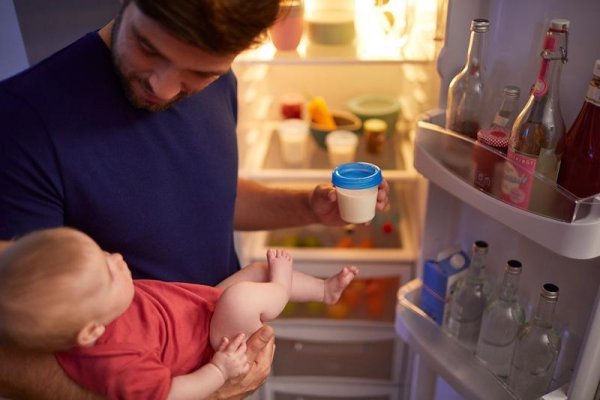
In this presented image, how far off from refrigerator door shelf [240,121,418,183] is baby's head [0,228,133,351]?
3.38 ft

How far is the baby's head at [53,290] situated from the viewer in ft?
2.89

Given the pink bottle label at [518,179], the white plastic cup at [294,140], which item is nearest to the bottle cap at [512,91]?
the pink bottle label at [518,179]

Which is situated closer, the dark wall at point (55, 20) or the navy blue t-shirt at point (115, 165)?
the navy blue t-shirt at point (115, 165)

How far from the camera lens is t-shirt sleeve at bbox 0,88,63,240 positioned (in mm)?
933

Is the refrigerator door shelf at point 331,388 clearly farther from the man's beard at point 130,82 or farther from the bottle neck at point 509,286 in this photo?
the man's beard at point 130,82

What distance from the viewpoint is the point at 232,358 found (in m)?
1.07

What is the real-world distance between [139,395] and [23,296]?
0.26 metres

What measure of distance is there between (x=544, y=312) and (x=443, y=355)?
0.29 meters

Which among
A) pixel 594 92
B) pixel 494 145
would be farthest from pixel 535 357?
pixel 594 92

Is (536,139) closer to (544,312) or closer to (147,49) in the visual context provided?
(544,312)

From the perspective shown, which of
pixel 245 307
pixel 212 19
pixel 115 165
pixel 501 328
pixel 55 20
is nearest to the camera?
pixel 212 19

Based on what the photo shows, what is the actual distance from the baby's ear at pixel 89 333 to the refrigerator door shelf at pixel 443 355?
0.76 metres

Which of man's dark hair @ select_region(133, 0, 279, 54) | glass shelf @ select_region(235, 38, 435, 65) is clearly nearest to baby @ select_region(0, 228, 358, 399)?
man's dark hair @ select_region(133, 0, 279, 54)

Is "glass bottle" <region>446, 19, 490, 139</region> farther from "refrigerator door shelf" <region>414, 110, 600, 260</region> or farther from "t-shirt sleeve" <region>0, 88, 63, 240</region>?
"t-shirt sleeve" <region>0, 88, 63, 240</region>
